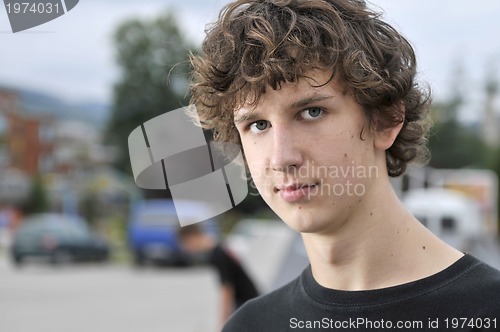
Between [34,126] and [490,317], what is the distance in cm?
3693

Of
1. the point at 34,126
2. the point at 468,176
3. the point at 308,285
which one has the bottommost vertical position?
the point at 468,176

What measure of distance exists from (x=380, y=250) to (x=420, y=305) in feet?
0.50

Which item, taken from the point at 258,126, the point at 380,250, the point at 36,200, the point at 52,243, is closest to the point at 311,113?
the point at 258,126

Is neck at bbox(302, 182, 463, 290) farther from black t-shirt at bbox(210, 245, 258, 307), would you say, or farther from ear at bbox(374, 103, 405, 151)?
black t-shirt at bbox(210, 245, 258, 307)

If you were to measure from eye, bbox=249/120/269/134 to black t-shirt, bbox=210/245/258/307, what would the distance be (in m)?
3.83

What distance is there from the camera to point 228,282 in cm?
533

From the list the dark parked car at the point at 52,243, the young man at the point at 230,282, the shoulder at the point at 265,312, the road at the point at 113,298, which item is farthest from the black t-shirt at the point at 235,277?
the dark parked car at the point at 52,243

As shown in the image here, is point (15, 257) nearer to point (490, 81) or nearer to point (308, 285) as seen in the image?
point (490, 81)

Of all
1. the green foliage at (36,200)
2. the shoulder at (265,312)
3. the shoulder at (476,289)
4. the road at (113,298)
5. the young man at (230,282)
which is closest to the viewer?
the shoulder at (476,289)

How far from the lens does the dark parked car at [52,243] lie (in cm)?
1991

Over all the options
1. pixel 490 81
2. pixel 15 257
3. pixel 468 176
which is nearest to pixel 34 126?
pixel 15 257

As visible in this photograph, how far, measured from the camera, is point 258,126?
160cm

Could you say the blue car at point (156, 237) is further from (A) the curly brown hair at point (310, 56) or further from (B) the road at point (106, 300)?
(A) the curly brown hair at point (310, 56)

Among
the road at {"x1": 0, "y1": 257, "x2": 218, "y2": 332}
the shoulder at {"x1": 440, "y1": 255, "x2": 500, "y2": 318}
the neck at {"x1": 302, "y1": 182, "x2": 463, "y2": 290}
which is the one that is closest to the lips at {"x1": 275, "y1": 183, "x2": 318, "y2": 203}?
the neck at {"x1": 302, "y1": 182, "x2": 463, "y2": 290}
